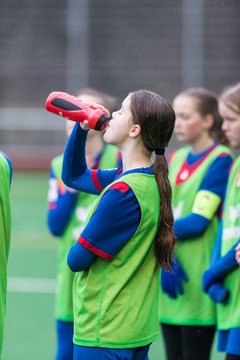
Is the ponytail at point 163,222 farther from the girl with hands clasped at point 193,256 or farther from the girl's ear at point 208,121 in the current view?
the girl's ear at point 208,121

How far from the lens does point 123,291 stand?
305cm

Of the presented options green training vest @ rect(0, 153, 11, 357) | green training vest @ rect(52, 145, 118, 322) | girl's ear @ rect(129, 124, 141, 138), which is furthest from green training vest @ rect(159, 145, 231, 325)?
green training vest @ rect(0, 153, 11, 357)

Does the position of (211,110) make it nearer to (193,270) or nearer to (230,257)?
(193,270)

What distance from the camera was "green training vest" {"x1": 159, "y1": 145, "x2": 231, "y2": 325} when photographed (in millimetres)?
4305

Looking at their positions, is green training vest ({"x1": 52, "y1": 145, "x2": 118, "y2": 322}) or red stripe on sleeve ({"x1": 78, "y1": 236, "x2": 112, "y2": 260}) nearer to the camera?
red stripe on sleeve ({"x1": 78, "y1": 236, "x2": 112, "y2": 260})

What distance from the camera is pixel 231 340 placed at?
3.79 metres

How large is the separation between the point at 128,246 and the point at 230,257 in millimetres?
952

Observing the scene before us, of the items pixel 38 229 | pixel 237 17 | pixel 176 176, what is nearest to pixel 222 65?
pixel 237 17

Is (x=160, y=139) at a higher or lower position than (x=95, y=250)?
higher

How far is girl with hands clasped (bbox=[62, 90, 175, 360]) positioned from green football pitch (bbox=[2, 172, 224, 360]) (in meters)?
2.18

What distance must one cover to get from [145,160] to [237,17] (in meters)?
12.5

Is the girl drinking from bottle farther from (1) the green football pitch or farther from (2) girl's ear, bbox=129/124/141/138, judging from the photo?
(2) girl's ear, bbox=129/124/141/138

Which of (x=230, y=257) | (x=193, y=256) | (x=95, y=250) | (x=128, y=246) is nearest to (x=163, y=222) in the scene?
(x=128, y=246)

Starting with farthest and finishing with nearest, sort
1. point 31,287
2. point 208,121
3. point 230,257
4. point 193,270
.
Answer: point 31,287
point 208,121
point 193,270
point 230,257
